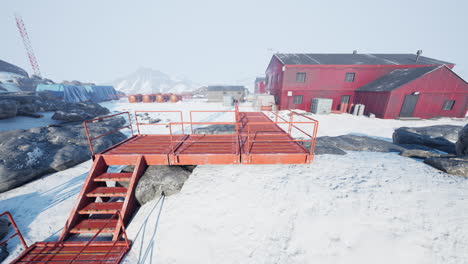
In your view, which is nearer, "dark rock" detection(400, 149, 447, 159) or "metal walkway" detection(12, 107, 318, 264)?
"metal walkway" detection(12, 107, 318, 264)

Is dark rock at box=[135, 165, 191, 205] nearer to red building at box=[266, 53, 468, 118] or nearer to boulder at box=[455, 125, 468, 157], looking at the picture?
boulder at box=[455, 125, 468, 157]

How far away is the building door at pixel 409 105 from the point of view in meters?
15.0

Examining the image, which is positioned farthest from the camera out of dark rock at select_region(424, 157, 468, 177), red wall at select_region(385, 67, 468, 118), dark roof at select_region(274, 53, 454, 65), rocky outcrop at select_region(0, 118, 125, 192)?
dark roof at select_region(274, 53, 454, 65)

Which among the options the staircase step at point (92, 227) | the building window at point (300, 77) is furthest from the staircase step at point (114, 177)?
the building window at point (300, 77)

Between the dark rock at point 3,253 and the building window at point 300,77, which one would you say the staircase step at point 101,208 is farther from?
the building window at point 300,77

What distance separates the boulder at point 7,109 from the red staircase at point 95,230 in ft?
36.6

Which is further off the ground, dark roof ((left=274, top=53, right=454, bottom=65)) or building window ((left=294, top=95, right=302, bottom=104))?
dark roof ((left=274, top=53, right=454, bottom=65))

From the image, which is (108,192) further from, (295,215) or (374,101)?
(374,101)

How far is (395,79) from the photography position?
53.3ft

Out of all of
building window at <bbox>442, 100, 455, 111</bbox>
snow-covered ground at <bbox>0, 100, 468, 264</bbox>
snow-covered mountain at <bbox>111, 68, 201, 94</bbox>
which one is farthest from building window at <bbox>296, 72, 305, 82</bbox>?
snow-covered mountain at <bbox>111, 68, 201, 94</bbox>

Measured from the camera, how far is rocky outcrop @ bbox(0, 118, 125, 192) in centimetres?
584

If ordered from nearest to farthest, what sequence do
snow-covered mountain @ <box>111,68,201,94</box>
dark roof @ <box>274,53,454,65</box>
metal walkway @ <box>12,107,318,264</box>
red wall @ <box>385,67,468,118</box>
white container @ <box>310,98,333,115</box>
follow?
1. metal walkway @ <box>12,107,318,264</box>
2. red wall @ <box>385,67,468,118</box>
3. white container @ <box>310,98,333,115</box>
4. dark roof @ <box>274,53,454,65</box>
5. snow-covered mountain @ <box>111,68,201,94</box>

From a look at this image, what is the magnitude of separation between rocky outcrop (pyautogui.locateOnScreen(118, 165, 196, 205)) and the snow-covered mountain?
9276 cm

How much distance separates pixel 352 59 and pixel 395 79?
5296mm
